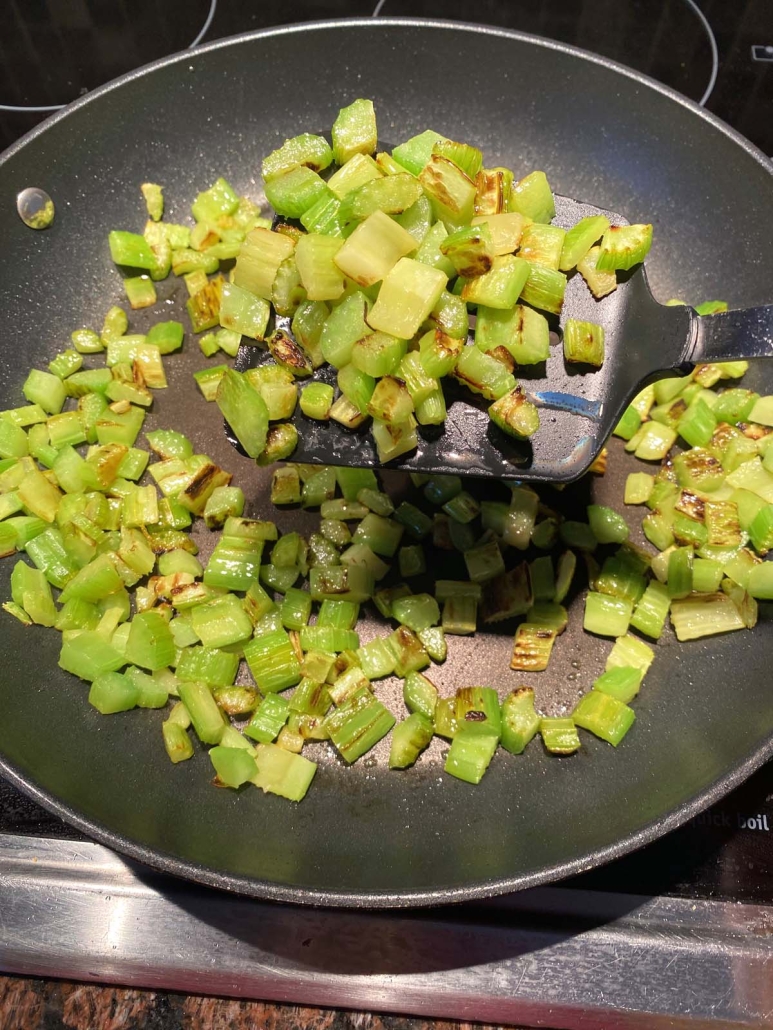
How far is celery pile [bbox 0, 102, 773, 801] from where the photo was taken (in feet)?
4.06

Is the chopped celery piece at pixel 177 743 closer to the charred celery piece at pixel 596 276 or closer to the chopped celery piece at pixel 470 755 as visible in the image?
the chopped celery piece at pixel 470 755

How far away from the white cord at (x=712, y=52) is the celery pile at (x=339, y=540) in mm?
828

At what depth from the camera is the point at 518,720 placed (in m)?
1.40

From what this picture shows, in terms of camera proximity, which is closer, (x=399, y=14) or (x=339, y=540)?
(x=339, y=540)

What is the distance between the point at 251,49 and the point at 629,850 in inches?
74.8

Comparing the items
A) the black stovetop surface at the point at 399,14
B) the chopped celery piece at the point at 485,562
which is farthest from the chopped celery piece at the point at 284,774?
the black stovetop surface at the point at 399,14

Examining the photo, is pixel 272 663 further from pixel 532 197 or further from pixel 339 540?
pixel 532 197

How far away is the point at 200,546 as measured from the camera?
1.61 metres

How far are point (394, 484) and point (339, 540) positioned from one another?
0.61ft

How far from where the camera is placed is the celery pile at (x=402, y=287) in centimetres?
114

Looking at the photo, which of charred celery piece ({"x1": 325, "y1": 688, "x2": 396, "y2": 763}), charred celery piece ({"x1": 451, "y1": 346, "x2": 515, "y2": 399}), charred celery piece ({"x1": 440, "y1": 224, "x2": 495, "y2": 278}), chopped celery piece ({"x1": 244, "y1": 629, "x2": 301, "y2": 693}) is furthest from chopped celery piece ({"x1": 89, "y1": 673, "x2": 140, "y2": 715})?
charred celery piece ({"x1": 440, "y1": 224, "x2": 495, "y2": 278})

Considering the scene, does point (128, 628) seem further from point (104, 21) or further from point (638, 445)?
point (104, 21)

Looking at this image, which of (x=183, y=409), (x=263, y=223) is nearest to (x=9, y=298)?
(x=183, y=409)

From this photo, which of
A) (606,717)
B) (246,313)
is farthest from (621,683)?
(246,313)
